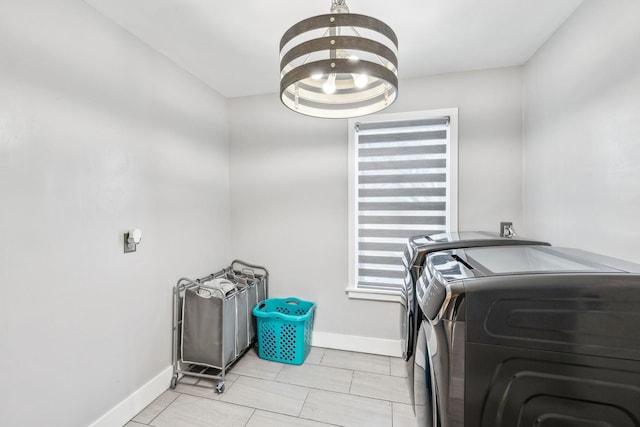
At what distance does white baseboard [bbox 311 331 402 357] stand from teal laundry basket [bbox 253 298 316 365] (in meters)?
0.15

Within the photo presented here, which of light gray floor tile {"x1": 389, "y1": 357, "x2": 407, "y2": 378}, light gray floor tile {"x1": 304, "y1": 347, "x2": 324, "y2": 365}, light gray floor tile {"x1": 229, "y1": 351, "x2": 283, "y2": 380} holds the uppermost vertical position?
light gray floor tile {"x1": 389, "y1": 357, "x2": 407, "y2": 378}

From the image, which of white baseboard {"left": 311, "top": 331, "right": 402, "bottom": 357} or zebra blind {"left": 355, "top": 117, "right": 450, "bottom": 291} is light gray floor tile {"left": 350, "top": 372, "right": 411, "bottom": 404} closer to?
white baseboard {"left": 311, "top": 331, "right": 402, "bottom": 357}

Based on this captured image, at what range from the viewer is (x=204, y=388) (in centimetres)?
207

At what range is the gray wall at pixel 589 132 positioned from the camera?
4.02 feet

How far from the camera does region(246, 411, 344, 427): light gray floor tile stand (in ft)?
5.65

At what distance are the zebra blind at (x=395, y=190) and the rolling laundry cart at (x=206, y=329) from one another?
3.61 feet

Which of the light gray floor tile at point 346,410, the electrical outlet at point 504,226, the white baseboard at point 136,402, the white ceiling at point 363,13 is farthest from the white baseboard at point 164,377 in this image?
the white ceiling at point 363,13

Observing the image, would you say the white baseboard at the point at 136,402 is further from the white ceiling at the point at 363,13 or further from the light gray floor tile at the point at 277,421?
the white ceiling at the point at 363,13

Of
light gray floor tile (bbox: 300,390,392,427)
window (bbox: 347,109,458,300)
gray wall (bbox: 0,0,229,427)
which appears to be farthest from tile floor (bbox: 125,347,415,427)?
window (bbox: 347,109,458,300)

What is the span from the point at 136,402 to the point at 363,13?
8.93 feet

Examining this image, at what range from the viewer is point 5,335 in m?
1.23

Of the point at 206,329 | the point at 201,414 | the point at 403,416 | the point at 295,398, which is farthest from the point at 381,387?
the point at 206,329

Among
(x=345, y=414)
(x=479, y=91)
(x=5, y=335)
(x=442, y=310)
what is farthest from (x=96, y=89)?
(x=479, y=91)

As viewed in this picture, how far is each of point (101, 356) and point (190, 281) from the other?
0.69 metres
